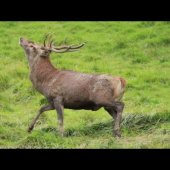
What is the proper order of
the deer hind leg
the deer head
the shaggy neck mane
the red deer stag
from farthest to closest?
the deer head → the shaggy neck mane → the red deer stag → the deer hind leg

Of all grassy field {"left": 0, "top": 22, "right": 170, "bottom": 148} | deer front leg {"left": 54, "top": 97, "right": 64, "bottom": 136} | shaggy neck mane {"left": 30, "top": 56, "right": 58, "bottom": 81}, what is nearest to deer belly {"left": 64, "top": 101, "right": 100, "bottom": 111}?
deer front leg {"left": 54, "top": 97, "right": 64, "bottom": 136}

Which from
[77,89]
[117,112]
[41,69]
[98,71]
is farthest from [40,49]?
[98,71]

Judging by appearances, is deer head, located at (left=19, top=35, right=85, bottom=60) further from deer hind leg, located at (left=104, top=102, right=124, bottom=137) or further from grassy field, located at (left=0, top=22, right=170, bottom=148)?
deer hind leg, located at (left=104, top=102, right=124, bottom=137)

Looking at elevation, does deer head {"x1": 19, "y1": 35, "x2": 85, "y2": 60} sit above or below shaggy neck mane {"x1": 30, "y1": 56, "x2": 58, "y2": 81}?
above

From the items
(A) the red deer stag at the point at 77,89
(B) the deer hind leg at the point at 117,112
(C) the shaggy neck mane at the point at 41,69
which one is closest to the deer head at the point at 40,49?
(A) the red deer stag at the point at 77,89

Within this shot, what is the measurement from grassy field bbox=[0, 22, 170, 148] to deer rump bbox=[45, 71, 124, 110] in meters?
0.59

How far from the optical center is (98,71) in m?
21.1

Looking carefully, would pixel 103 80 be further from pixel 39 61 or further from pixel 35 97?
pixel 35 97

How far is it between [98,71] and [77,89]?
7.27 m

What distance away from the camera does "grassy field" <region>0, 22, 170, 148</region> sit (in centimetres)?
1307

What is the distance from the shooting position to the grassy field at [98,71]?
13.1m

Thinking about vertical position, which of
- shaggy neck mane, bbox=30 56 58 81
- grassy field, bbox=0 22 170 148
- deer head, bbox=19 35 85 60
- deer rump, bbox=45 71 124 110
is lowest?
grassy field, bbox=0 22 170 148

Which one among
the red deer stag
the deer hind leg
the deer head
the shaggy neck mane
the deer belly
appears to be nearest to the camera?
the deer hind leg

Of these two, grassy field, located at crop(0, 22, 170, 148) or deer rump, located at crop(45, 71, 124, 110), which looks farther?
deer rump, located at crop(45, 71, 124, 110)
